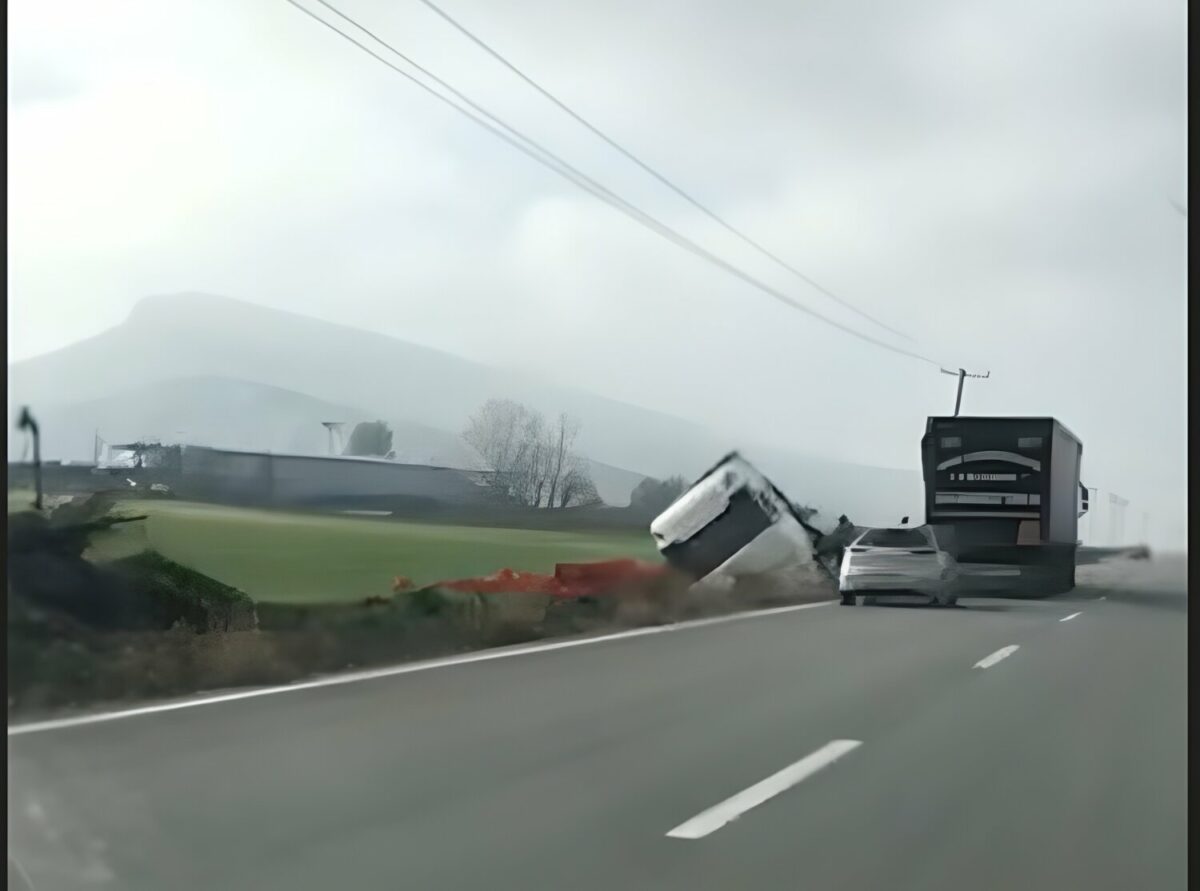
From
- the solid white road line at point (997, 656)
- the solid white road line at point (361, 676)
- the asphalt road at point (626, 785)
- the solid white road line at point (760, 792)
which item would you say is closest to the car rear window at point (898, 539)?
the solid white road line at point (361, 676)

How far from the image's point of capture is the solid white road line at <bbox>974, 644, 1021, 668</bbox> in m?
9.55

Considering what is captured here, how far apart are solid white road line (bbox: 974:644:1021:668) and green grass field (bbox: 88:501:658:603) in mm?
5535

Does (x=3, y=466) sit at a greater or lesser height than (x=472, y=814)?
greater

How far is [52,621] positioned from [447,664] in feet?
8.94

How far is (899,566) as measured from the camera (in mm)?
16359

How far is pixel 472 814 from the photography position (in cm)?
460

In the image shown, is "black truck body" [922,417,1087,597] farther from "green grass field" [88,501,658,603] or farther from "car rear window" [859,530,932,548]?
"green grass field" [88,501,658,603]

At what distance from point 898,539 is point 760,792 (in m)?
12.0

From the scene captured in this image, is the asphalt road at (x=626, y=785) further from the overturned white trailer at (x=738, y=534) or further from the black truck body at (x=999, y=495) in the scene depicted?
the overturned white trailer at (x=738, y=534)

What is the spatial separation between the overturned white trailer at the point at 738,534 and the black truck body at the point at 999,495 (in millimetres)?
2299

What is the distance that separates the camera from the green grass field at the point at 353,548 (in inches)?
575

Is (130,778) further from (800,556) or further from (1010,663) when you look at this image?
(800,556)

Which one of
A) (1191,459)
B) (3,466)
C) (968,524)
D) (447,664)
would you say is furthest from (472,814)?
(968,524)

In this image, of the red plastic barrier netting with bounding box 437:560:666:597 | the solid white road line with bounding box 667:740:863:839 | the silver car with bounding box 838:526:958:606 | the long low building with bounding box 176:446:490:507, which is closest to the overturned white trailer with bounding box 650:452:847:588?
the silver car with bounding box 838:526:958:606
